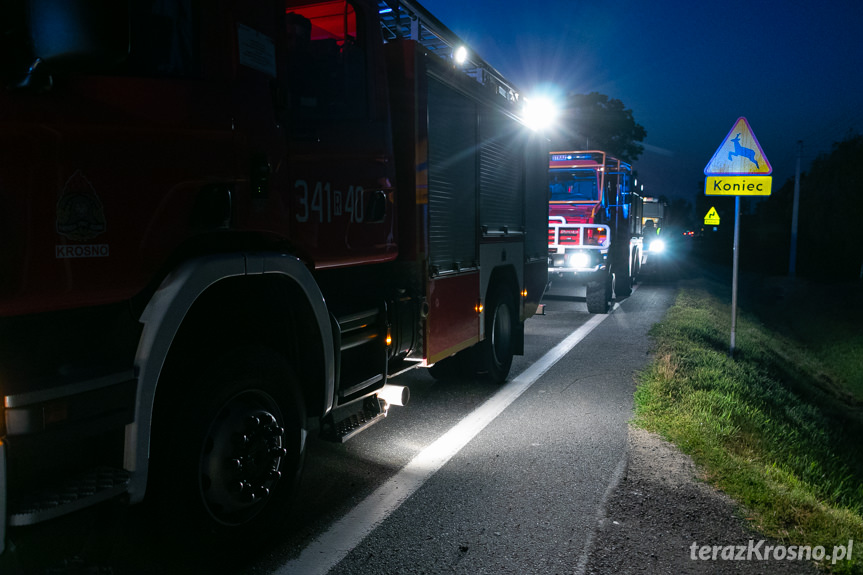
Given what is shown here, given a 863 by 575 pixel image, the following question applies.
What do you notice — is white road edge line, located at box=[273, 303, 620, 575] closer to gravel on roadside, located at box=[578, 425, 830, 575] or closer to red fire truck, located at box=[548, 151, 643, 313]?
gravel on roadside, located at box=[578, 425, 830, 575]

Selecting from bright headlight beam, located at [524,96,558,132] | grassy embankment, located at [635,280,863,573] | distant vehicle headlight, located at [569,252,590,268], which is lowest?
grassy embankment, located at [635,280,863,573]

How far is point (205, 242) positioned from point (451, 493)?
2207 millimetres

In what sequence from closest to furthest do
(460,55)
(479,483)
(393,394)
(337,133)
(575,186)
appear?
(337,133)
(479,483)
(393,394)
(460,55)
(575,186)

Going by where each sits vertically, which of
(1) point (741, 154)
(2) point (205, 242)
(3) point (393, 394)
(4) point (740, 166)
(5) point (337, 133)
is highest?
(1) point (741, 154)

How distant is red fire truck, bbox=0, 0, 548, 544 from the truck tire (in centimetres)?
895

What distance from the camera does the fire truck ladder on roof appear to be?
15.7 ft

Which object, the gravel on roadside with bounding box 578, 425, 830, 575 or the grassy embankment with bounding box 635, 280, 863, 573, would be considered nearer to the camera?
the gravel on roadside with bounding box 578, 425, 830, 575

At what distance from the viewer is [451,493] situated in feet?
14.2

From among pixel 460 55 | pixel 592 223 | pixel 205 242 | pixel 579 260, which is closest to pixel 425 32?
pixel 460 55

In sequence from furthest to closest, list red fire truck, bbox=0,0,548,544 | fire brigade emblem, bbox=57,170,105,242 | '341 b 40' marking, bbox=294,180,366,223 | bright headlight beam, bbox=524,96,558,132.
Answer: bright headlight beam, bbox=524,96,558,132
'341 b 40' marking, bbox=294,180,366,223
fire brigade emblem, bbox=57,170,105,242
red fire truck, bbox=0,0,548,544

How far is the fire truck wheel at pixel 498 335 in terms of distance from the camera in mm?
6931

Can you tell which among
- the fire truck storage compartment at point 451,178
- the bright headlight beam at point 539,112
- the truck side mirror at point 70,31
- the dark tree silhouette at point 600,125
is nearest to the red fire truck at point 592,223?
the bright headlight beam at point 539,112
